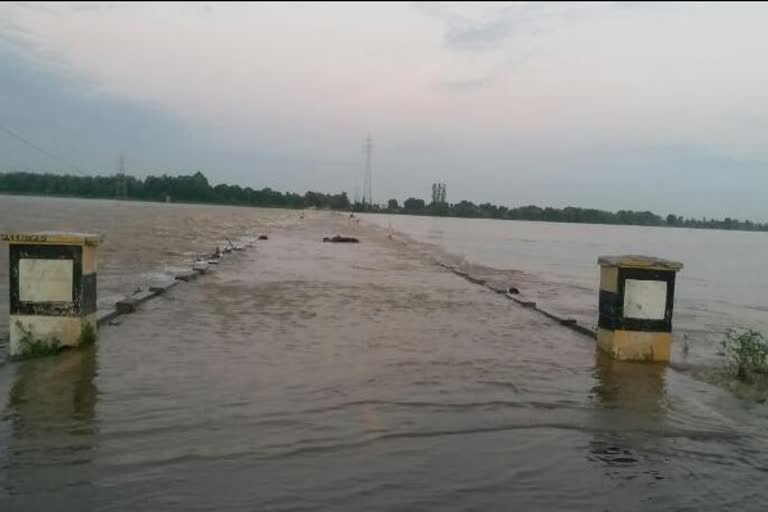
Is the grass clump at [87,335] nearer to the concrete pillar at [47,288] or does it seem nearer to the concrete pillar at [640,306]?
the concrete pillar at [47,288]

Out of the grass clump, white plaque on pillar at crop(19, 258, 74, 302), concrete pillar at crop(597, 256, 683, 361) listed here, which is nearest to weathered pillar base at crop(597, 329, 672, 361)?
concrete pillar at crop(597, 256, 683, 361)

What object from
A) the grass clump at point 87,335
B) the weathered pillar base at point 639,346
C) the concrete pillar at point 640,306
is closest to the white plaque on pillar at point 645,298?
the concrete pillar at point 640,306

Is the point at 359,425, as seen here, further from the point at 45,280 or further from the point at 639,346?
the point at 639,346

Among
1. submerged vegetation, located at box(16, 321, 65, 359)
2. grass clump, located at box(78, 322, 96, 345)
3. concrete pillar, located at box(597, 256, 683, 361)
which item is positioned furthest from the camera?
concrete pillar, located at box(597, 256, 683, 361)

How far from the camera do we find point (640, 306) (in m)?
8.53

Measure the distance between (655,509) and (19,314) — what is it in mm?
6622

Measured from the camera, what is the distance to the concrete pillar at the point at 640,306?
851 cm

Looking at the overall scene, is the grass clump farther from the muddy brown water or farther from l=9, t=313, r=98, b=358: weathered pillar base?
the muddy brown water

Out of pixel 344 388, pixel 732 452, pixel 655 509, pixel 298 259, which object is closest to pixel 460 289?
pixel 298 259

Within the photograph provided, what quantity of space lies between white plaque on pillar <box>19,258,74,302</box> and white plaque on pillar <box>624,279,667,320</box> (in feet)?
21.5

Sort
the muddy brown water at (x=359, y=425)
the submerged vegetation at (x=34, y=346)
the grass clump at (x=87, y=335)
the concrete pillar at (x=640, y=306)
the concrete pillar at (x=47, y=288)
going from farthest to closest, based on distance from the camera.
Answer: the concrete pillar at (x=640, y=306)
the grass clump at (x=87, y=335)
the concrete pillar at (x=47, y=288)
the submerged vegetation at (x=34, y=346)
the muddy brown water at (x=359, y=425)

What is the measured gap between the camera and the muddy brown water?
4219mm

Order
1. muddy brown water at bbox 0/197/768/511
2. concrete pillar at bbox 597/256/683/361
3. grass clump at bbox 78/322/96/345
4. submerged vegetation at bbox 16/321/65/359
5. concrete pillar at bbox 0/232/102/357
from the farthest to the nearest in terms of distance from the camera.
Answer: concrete pillar at bbox 597/256/683/361, grass clump at bbox 78/322/96/345, concrete pillar at bbox 0/232/102/357, submerged vegetation at bbox 16/321/65/359, muddy brown water at bbox 0/197/768/511

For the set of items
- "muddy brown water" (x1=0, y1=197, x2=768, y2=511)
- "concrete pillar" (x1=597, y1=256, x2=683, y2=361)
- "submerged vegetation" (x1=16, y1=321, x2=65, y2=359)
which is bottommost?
"muddy brown water" (x1=0, y1=197, x2=768, y2=511)
